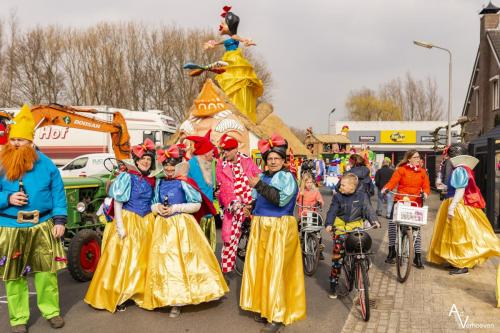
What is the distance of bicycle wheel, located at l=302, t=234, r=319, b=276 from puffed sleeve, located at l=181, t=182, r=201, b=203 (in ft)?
7.35

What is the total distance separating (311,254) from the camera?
704cm

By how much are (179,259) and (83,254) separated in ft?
7.38

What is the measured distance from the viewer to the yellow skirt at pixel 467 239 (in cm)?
683

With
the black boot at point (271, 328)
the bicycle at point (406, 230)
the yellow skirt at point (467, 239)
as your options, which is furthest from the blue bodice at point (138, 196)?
the yellow skirt at point (467, 239)

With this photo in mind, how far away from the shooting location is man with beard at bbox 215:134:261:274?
6.46 meters

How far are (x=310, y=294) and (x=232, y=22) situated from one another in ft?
47.1

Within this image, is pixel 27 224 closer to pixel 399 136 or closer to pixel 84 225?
pixel 84 225

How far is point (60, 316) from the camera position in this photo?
507 centimetres

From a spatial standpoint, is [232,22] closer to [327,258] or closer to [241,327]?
[327,258]

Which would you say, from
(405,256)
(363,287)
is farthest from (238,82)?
(363,287)

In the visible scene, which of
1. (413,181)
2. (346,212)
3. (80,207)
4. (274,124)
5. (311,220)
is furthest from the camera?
(274,124)

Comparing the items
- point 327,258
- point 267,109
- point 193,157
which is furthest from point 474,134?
point 193,157

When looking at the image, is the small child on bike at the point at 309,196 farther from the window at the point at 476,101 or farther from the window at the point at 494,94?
the window at the point at 476,101

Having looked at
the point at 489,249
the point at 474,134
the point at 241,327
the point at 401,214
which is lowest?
the point at 241,327
